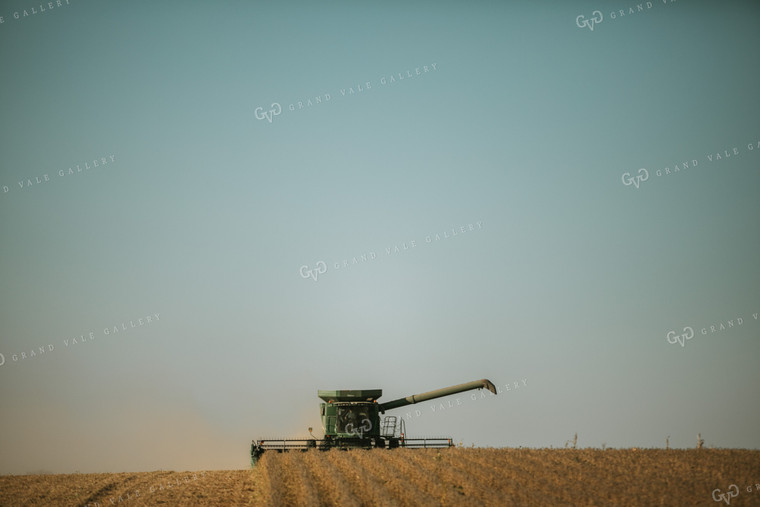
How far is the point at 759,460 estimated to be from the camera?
1025 inches

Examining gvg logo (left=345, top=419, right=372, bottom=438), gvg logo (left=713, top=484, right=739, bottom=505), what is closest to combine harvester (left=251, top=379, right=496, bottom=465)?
gvg logo (left=345, top=419, right=372, bottom=438)

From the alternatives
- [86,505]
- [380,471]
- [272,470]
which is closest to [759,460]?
[380,471]

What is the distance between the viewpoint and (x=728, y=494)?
1928cm

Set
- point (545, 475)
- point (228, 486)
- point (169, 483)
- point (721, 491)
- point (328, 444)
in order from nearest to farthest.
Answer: point (721, 491) → point (545, 475) → point (228, 486) → point (169, 483) → point (328, 444)

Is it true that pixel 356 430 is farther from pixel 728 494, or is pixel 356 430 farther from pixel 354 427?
pixel 728 494

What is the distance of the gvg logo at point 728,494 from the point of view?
18575 millimetres

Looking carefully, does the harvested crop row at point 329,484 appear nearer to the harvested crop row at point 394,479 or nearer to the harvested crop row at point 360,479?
the harvested crop row at point 360,479

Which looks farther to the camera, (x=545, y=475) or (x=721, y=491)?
(x=545, y=475)

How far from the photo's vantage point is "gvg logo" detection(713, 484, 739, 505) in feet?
60.9

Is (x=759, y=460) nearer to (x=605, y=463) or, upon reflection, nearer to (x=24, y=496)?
(x=605, y=463)

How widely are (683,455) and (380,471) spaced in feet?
46.7

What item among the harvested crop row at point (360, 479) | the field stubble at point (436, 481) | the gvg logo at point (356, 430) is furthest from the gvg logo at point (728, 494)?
the gvg logo at point (356, 430)

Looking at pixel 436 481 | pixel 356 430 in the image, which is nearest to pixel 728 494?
pixel 436 481

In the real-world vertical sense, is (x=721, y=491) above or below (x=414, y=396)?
below
